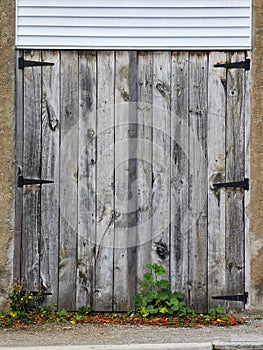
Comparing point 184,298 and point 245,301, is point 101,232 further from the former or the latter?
point 245,301

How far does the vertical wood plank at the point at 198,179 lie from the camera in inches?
258

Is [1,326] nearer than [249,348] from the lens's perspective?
No

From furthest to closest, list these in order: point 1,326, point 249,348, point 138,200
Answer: point 138,200
point 1,326
point 249,348

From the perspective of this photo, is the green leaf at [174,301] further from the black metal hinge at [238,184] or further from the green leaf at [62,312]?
the black metal hinge at [238,184]

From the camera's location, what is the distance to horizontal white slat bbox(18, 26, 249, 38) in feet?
21.4

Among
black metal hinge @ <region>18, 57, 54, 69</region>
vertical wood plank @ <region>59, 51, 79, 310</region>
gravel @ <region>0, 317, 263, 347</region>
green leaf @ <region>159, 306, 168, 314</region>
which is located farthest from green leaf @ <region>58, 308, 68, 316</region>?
black metal hinge @ <region>18, 57, 54, 69</region>

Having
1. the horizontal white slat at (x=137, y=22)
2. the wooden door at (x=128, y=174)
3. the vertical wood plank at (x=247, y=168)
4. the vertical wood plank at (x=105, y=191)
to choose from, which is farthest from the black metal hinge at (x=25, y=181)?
the vertical wood plank at (x=247, y=168)

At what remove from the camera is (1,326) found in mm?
6164

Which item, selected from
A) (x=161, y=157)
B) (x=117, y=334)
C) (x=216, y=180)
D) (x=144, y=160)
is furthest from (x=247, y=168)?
(x=117, y=334)

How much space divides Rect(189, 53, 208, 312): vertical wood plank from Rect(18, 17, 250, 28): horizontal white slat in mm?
271

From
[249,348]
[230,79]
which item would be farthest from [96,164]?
[249,348]

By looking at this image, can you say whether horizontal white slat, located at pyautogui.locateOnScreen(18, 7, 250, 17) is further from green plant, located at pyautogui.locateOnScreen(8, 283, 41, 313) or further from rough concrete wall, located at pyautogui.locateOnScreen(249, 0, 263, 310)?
green plant, located at pyautogui.locateOnScreen(8, 283, 41, 313)

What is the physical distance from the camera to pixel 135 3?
6527 mm

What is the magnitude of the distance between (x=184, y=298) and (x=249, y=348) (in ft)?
3.69
